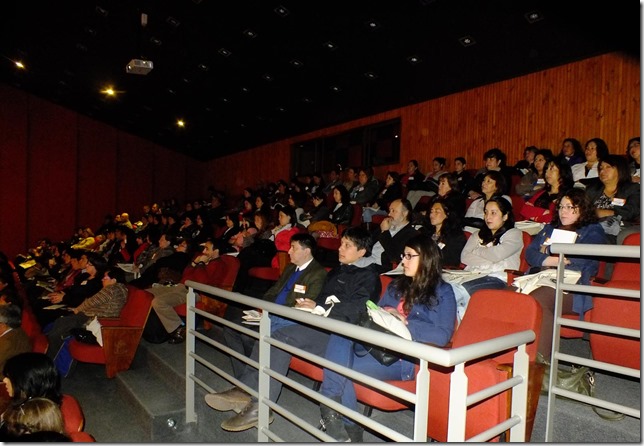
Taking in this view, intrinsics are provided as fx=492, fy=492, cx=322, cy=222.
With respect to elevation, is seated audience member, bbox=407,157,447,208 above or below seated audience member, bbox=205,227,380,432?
above

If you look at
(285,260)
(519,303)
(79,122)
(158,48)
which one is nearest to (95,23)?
(158,48)

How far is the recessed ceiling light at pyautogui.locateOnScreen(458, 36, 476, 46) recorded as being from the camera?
5537 mm

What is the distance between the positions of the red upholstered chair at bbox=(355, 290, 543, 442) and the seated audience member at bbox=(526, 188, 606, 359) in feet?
0.86

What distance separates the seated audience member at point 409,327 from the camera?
227 centimetres

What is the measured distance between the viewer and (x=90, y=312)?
4496 mm

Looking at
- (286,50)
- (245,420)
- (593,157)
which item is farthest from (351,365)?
(286,50)

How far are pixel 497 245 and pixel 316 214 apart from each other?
3675mm

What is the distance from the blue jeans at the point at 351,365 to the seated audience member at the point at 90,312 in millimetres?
2917

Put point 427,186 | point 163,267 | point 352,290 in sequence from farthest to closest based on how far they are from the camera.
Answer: point 427,186 → point 163,267 → point 352,290

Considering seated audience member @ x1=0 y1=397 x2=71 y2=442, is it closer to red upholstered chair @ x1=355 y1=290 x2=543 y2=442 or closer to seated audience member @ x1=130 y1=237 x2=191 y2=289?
red upholstered chair @ x1=355 y1=290 x2=543 y2=442

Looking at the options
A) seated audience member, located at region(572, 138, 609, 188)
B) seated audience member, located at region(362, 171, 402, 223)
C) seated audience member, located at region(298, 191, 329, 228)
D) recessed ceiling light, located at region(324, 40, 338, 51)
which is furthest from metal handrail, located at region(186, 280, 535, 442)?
recessed ceiling light, located at region(324, 40, 338, 51)

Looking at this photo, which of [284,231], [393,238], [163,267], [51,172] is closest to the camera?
[393,238]

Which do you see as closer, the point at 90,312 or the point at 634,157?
the point at 634,157

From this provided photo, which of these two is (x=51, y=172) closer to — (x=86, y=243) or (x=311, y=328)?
(x=86, y=243)
